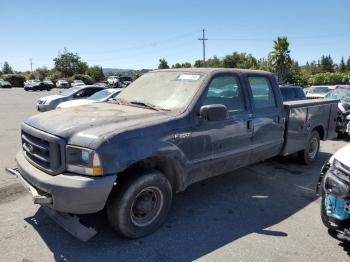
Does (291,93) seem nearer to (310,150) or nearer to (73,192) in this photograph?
(310,150)

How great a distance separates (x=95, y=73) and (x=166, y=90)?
68199 millimetres

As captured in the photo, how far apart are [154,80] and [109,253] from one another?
8.21 feet

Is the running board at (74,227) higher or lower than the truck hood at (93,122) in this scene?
lower

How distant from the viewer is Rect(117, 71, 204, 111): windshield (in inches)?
165

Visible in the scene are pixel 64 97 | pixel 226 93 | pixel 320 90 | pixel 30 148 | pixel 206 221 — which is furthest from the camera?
pixel 320 90

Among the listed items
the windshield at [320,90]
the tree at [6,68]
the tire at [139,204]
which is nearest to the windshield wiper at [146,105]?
the tire at [139,204]

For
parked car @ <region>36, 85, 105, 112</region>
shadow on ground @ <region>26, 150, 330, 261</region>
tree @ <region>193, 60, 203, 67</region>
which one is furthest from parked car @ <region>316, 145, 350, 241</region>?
tree @ <region>193, 60, 203, 67</region>

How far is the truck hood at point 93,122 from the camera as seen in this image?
327cm

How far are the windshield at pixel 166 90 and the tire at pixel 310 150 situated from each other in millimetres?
3369

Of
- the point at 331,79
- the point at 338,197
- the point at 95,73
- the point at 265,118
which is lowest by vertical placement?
the point at 338,197

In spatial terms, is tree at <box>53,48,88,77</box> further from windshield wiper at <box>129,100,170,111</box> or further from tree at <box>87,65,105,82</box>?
windshield wiper at <box>129,100,170,111</box>

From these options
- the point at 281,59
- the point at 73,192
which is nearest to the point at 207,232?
the point at 73,192

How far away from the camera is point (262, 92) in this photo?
533 centimetres

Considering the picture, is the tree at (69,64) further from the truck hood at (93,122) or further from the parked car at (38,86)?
the truck hood at (93,122)
